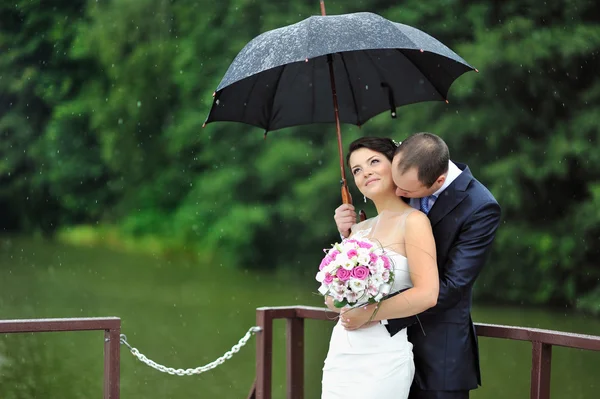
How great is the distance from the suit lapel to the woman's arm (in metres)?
0.08

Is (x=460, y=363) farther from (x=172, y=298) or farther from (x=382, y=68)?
(x=172, y=298)

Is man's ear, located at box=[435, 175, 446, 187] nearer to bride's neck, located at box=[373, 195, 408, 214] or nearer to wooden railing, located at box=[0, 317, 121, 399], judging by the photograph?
bride's neck, located at box=[373, 195, 408, 214]

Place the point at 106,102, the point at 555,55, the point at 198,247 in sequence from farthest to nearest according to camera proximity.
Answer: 1. the point at 106,102
2. the point at 198,247
3. the point at 555,55

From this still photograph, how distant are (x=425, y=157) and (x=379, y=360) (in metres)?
0.68

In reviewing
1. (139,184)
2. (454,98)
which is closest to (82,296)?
(139,184)

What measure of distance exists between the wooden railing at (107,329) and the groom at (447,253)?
133cm

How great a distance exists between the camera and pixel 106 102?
21.1 meters

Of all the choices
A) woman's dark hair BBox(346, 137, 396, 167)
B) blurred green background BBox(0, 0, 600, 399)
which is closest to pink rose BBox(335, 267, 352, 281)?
woman's dark hair BBox(346, 137, 396, 167)

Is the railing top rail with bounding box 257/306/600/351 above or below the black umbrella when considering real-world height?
below

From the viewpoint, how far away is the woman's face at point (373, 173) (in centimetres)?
320

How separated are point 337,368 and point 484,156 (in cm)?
1135

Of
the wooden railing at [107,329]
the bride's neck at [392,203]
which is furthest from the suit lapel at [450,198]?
the wooden railing at [107,329]

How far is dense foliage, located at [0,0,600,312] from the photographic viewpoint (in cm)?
1336

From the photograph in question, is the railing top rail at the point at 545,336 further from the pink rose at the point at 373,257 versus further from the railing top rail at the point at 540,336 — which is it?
the pink rose at the point at 373,257
